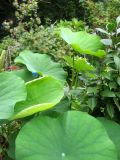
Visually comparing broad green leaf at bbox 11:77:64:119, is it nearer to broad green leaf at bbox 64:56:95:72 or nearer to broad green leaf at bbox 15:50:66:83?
broad green leaf at bbox 64:56:95:72

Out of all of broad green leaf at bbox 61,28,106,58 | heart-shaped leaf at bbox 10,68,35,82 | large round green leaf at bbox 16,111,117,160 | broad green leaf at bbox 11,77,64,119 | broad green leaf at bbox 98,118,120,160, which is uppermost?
broad green leaf at bbox 61,28,106,58

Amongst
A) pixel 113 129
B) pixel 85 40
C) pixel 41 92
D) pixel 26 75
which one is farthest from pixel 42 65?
pixel 113 129

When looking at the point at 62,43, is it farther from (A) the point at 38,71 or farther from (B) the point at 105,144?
(B) the point at 105,144

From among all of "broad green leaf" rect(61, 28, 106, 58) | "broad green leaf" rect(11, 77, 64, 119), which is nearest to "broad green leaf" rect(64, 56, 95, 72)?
"broad green leaf" rect(61, 28, 106, 58)

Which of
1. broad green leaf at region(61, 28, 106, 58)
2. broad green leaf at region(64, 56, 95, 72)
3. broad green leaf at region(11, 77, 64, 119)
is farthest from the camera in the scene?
broad green leaf at region(61, 28, 106, 58)

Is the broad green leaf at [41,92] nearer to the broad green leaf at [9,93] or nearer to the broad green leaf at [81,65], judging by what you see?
the broad green leaf at [9,93]

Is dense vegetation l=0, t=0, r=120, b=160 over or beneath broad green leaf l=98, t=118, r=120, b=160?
over

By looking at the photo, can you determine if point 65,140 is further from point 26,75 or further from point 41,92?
point 26,75
